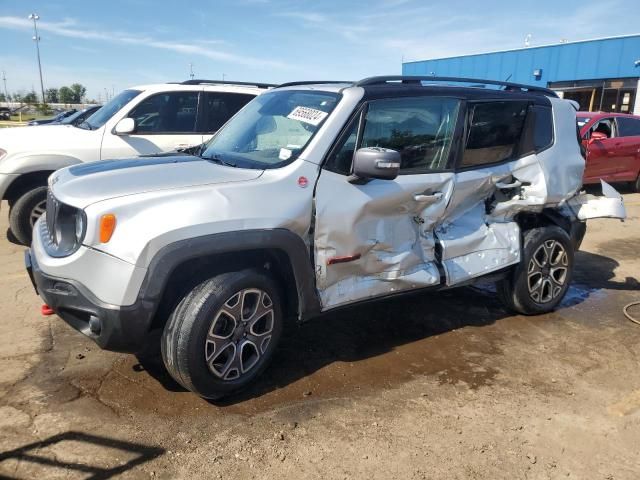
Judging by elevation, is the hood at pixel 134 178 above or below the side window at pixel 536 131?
below

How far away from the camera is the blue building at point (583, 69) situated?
2186 centimetres

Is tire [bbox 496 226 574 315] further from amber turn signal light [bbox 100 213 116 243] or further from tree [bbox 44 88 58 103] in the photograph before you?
tree [bbox 44 88 58 103]

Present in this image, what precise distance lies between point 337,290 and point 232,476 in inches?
52.2

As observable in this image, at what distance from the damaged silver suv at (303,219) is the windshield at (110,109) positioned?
122 inches

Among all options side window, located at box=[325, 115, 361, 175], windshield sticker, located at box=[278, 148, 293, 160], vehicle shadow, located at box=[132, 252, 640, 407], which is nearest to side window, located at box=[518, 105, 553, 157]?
vehicle shadow, located at box=[132, 252, 640, 407]

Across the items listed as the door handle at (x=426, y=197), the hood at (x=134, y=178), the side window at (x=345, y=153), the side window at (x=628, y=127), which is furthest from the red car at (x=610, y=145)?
the hood at (x=134, y=178)

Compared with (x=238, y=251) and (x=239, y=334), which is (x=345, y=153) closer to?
(x=238, y=251)

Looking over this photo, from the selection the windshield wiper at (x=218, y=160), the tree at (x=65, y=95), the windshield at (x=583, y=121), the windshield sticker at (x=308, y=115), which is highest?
the tree at (x=65, y=95)

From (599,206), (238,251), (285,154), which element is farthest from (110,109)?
(599,206)


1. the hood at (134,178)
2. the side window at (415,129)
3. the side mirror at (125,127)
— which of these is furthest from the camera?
the side mirror at (125,127)

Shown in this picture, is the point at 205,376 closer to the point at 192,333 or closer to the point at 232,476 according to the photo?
the point at 192,333

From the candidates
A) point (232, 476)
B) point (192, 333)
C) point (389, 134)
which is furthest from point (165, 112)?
point (232, 476)

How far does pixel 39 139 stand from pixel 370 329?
14.9ft

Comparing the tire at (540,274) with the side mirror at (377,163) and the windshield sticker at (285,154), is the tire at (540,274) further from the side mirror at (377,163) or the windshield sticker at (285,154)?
the windshield sticker at (285,154)
